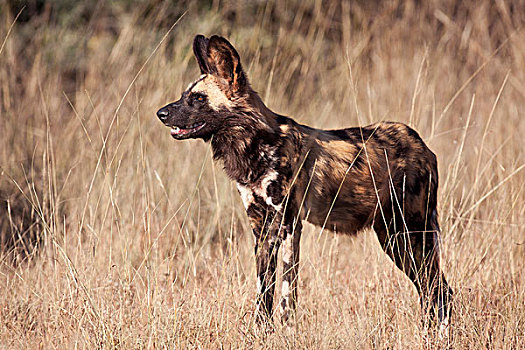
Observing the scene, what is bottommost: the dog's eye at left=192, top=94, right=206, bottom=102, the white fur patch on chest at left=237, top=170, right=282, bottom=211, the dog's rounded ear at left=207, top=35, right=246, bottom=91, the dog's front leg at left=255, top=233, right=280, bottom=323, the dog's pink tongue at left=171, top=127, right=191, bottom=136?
the dog's front leg at left=255, top=233, right=280, bottom=323

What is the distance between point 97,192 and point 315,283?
2037mm

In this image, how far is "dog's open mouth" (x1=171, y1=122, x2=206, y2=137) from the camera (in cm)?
335

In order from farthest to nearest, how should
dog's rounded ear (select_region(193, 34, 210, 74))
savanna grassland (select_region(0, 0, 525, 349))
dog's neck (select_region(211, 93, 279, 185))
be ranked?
dog's rounded ear (select_region(193, 34, 210, 74))
dog's neck (select_region(211, 93, 279, 185))
savanna grassland (select_region(0, 0, 525, 349))

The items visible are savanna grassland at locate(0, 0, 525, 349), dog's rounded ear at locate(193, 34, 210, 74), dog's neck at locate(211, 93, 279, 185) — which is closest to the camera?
savanna grassland at locate(0, 0, 525, 349)

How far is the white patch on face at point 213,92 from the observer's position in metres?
3.42

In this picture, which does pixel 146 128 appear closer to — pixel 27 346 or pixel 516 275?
pixel 27 346

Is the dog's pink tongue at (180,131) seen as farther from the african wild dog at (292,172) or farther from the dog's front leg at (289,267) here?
the dog's front leg at (289,267)

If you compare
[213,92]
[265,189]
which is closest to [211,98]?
[213,92]

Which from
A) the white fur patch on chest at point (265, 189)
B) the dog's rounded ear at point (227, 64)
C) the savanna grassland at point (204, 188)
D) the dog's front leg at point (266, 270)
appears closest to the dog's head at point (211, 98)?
the dog's rounded ear at point (227, 64)

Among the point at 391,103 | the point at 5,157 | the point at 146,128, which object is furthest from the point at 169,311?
the point at 391,103

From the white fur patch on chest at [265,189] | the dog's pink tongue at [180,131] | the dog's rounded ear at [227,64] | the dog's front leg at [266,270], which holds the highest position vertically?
the dog's rounded ear at [227,64]

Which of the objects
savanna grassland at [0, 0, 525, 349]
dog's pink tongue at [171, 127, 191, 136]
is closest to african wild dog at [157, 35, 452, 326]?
dog's pink tongue at [171, 127, 191, 136]

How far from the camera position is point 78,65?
7590 millimetres

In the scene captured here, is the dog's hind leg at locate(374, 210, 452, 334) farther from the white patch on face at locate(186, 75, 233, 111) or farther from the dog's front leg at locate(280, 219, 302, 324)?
the white patch on face at locate(186, 75, 233, 111)
